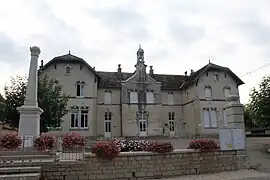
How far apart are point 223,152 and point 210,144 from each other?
795mm

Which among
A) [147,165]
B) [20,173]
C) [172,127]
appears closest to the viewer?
[20,173]

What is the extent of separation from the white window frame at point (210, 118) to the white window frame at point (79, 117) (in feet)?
47.1

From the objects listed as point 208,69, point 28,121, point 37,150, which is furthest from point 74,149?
point 208,69

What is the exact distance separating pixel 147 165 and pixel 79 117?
18.4 m

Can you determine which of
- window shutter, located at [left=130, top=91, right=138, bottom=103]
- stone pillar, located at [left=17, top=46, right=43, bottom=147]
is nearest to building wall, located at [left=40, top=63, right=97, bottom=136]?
window shutter, located at [left=130, top=91, right=138, bottom=103]

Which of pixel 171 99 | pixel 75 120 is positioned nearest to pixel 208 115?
pixel 171 99

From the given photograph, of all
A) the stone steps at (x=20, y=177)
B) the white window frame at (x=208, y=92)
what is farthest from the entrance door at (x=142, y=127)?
the stone steps at (x=20, y=177)

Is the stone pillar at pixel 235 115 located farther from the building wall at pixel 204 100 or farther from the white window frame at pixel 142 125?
the white window frame at pixel 142 125

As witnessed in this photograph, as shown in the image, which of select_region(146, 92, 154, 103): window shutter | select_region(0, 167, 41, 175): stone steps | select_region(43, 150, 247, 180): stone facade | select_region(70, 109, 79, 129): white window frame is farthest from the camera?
select_region(146, 92, 154, 103): window shutter

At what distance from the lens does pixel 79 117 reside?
87.5ft

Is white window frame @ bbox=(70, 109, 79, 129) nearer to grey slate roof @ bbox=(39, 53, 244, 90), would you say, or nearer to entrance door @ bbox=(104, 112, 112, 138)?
entrance door @ bbox=(104, 112, 112, 138)

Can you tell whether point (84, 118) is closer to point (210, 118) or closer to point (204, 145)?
point (210, 118)

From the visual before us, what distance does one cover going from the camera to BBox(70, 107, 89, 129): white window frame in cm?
2642

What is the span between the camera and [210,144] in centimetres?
1055
